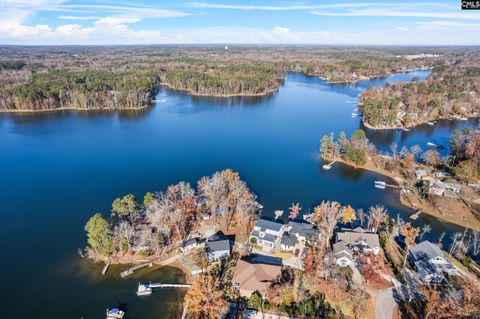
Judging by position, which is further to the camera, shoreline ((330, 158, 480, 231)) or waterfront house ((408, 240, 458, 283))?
shoreline ((330, 158, 480, 231))

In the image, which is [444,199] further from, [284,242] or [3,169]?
[3,169]

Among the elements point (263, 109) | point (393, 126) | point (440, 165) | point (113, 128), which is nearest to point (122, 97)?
point (113, 128)

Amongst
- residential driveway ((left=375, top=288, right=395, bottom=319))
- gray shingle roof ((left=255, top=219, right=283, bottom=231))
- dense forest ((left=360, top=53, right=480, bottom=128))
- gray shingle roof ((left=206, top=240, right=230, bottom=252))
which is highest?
dense forest ((left=360, top=53, right=480, bottom=128))

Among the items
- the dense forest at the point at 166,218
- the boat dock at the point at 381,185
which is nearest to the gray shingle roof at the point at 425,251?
the boat dock at the point at 381,185

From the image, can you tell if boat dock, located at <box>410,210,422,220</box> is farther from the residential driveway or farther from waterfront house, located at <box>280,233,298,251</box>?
waterfront house, located at <box>280,233,298,251</box>

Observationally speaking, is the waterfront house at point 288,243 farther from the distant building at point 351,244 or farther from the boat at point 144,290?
the boat at point 144,290

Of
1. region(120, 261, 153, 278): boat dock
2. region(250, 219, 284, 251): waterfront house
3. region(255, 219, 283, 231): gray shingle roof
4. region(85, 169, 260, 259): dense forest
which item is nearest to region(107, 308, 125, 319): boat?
region(120, 261, 153, 278): boat dock
